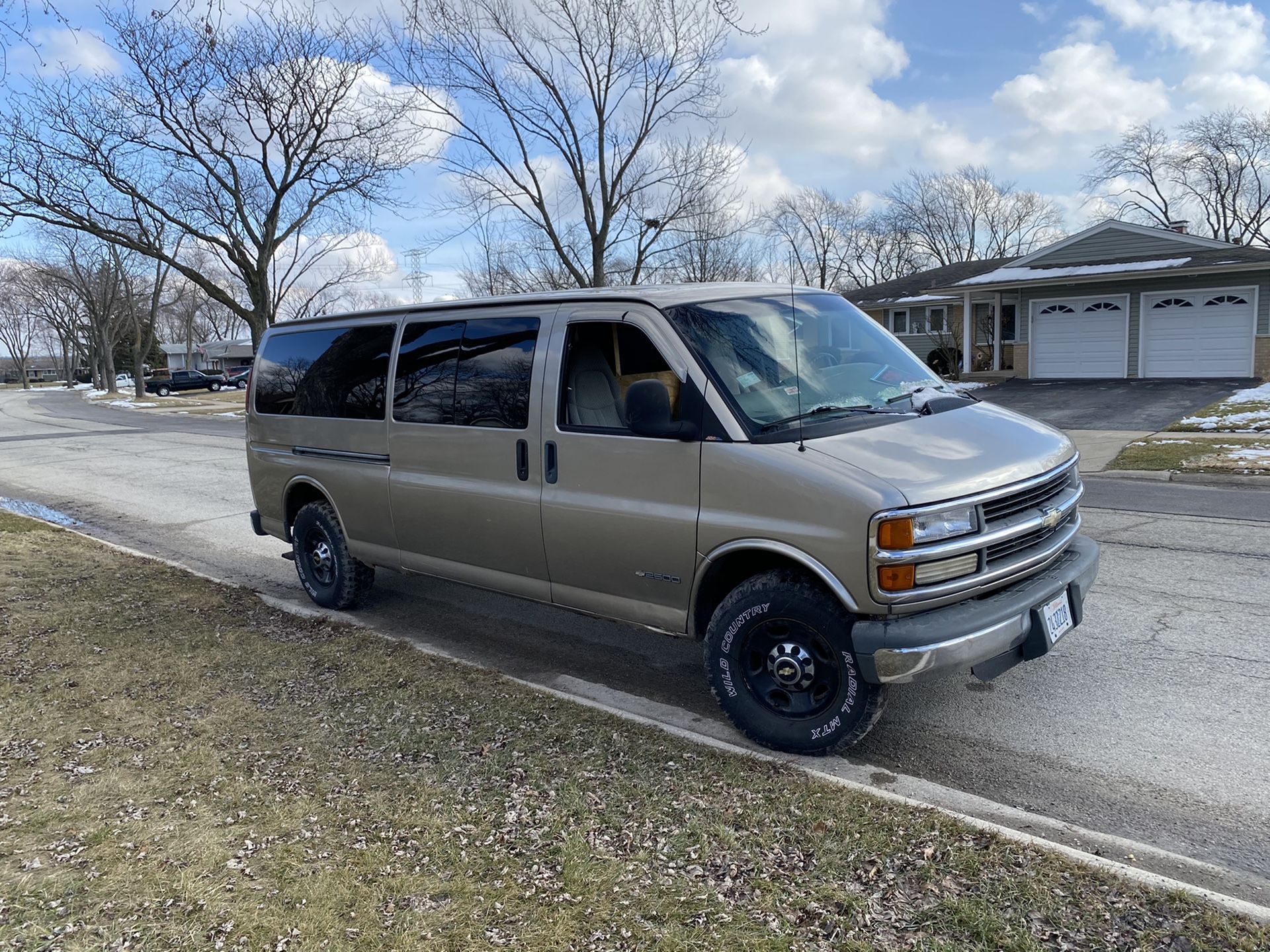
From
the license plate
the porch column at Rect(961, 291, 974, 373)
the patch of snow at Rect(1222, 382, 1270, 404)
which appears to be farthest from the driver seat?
the porch column at Rect(961, 291, 974, 373)

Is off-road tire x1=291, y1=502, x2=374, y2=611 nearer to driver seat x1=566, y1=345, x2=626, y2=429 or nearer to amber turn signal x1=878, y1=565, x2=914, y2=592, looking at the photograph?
driver seat x1=566, y1=345, x2=626, y2=429

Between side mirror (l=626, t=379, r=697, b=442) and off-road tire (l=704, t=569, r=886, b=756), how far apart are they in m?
0.73

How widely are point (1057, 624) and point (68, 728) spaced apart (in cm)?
465

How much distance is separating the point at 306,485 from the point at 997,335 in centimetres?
2499

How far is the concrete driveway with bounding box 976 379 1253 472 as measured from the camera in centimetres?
1420

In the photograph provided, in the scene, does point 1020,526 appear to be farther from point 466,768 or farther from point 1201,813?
point 466,768

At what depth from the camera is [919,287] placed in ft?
104

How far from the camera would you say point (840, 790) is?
11.1 ft

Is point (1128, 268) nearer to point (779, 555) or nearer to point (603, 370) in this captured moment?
point (603, 370)

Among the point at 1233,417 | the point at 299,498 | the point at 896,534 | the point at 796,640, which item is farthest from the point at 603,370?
the point at 1233,417

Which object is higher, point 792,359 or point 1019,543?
point 792,359

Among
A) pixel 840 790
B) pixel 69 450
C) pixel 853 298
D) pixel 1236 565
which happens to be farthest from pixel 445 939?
pixel 853 298

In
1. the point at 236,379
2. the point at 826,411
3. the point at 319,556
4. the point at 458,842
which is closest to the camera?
the point at 458,842

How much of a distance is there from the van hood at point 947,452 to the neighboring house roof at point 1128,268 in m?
21.9
